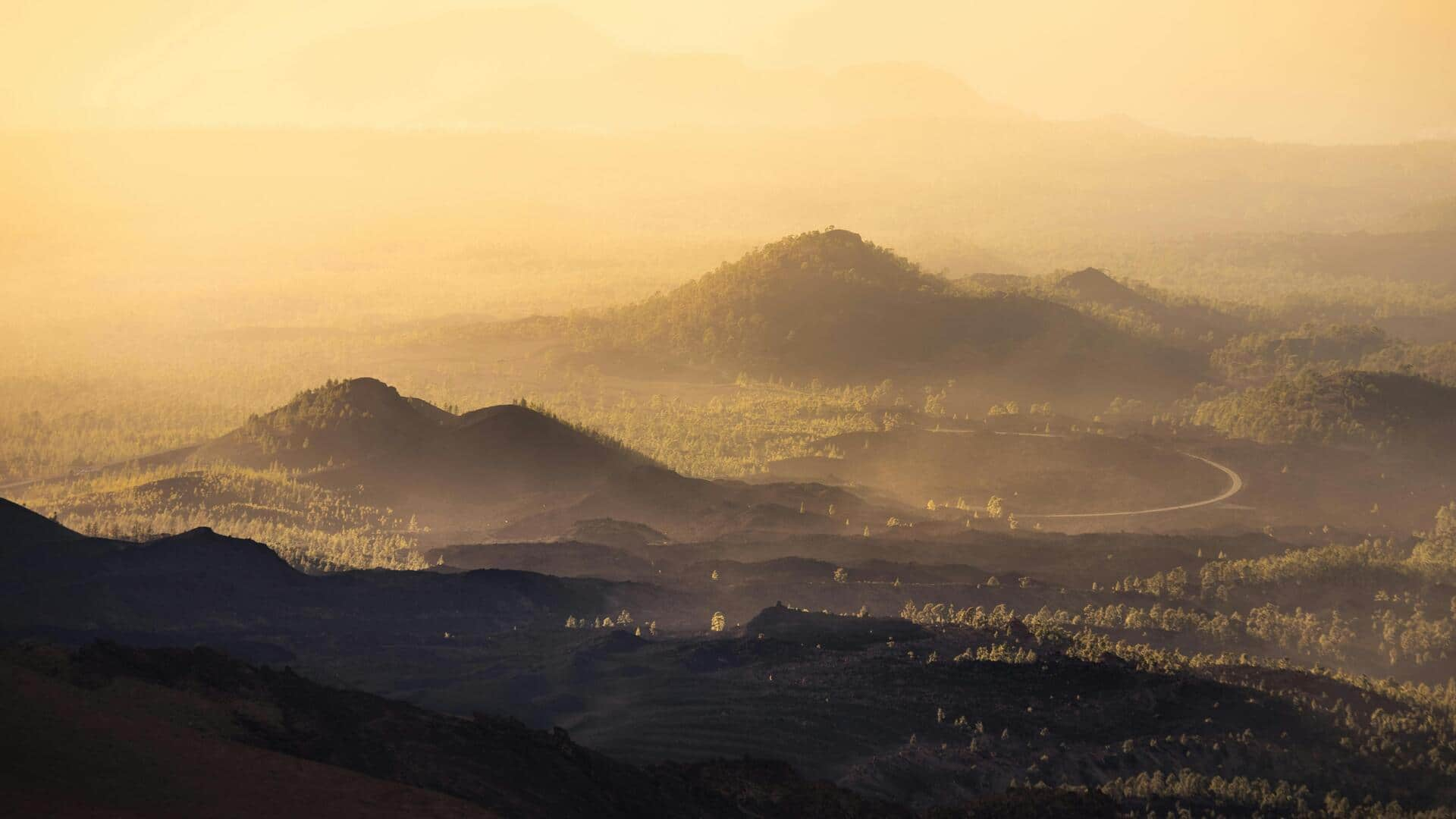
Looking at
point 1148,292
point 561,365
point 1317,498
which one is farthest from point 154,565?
point 1148,292

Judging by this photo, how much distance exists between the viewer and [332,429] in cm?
4903

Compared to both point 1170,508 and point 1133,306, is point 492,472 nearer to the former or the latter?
point 1170,508

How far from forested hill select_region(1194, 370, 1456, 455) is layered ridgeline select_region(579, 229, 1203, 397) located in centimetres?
1021

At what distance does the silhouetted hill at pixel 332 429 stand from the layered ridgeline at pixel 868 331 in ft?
94.8

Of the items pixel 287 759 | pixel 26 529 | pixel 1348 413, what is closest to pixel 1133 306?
pixel 1348 413

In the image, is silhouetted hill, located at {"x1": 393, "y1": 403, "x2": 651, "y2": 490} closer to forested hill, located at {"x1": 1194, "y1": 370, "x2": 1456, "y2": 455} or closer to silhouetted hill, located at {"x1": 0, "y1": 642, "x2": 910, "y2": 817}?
silhouetted hill, located at {"x1": 0, "y1": 642, "x2": 910, "y2": 817}

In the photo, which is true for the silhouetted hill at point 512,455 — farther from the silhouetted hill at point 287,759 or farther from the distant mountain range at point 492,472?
the silhouetted hill at point 287,759

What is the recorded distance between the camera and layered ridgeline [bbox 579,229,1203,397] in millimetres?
75438

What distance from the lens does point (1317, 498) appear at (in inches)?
1994

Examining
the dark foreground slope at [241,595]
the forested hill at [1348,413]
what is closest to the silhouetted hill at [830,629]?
the dark foreground slope at [241,595]

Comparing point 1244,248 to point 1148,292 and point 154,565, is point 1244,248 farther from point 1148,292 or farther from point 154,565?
point 154,565

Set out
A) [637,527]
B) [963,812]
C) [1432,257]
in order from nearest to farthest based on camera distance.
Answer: [963,812]
[637,527]
[1432,257]

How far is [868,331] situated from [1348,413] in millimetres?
26740

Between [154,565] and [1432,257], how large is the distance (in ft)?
507
